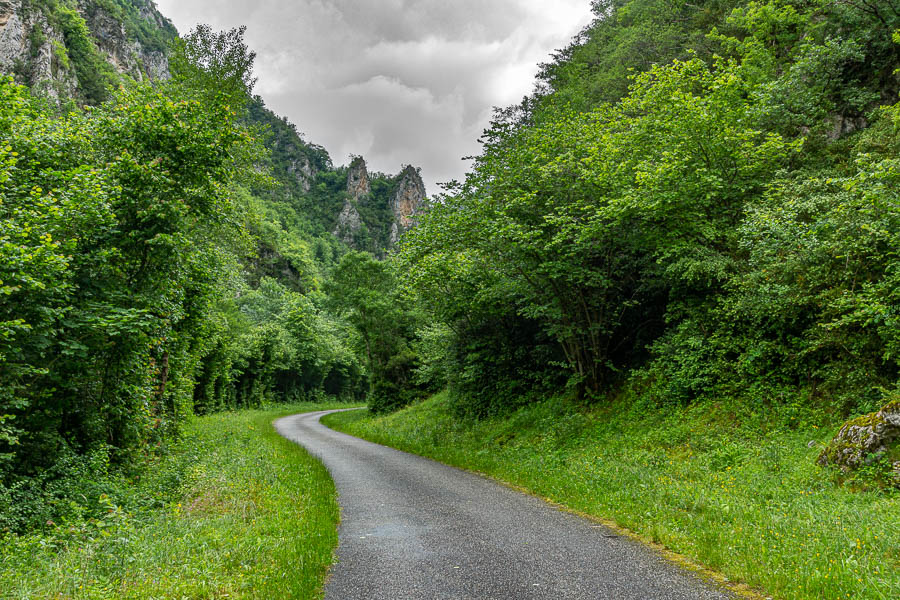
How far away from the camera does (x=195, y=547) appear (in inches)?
203

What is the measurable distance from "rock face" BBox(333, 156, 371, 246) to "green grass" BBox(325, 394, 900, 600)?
116595mm

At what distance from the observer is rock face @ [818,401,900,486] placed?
6.54 metres

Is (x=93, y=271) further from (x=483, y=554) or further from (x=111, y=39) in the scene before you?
(x=111, y=39)

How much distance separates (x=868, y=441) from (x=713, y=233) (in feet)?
18.3

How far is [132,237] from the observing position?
9508 millimetres

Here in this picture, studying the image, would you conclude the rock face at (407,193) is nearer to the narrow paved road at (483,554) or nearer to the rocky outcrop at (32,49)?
the rocky outcrop at (32,49)

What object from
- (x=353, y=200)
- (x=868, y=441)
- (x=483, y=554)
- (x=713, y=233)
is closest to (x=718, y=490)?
(x=868, y=441)

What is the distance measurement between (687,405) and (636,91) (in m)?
8.89

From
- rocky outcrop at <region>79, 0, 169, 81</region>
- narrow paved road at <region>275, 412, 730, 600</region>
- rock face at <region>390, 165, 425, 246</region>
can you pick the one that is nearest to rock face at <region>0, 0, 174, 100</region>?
rocky outcrop at <region>79, 0, 169, 81</region>

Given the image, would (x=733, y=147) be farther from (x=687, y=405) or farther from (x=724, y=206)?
(x=687, y=405)

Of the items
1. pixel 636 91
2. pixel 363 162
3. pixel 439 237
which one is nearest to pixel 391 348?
pixel 439 237

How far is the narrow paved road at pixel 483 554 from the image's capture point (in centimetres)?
445

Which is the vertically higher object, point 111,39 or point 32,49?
point 111,39

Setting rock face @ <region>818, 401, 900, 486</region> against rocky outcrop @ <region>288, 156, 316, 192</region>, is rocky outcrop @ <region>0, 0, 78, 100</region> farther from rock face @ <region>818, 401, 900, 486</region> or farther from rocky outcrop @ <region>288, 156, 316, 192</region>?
rocky outcrop @ <region>288, 156, 316, 192</region>
